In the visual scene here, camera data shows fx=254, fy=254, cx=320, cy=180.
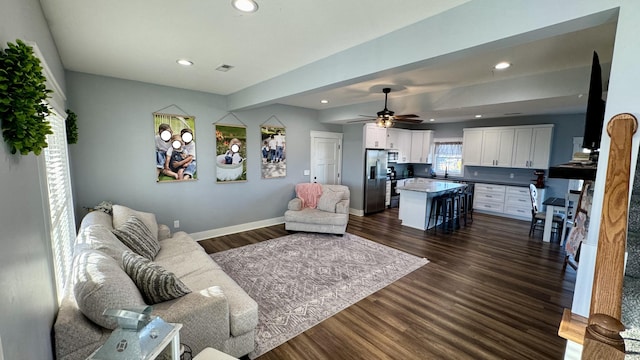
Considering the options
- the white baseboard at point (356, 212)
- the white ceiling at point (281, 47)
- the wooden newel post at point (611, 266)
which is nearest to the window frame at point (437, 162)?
the white baseboard at point (356, 212)

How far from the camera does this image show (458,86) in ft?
11.9

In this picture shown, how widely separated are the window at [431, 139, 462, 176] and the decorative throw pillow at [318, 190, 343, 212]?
4.42 meters

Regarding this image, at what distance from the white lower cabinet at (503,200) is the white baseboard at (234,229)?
5.23m

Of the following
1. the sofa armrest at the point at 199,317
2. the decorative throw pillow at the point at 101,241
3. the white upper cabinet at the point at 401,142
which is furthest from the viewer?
the white upper cabinet at the point at 401,142

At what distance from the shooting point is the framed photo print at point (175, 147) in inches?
152

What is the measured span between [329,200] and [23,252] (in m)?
4.26

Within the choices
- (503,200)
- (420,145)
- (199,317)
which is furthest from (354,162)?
(199,317)

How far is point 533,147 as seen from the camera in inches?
237

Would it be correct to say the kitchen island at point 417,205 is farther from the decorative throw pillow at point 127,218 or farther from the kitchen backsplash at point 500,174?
the decorative throw pillow at point 127,218

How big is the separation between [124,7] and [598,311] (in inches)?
115

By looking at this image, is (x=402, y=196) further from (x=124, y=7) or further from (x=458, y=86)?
(x=124, y=7)

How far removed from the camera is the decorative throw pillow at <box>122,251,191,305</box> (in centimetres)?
165

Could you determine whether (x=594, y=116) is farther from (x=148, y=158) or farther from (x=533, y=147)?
(x=533, y=147)

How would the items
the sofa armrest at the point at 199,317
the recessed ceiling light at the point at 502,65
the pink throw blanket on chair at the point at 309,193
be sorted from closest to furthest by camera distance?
the sofa armrest at the point at 199,317
the recessed ceiling light at the point at 502,65
the pink throw blanket on chair at the point at 309,193
